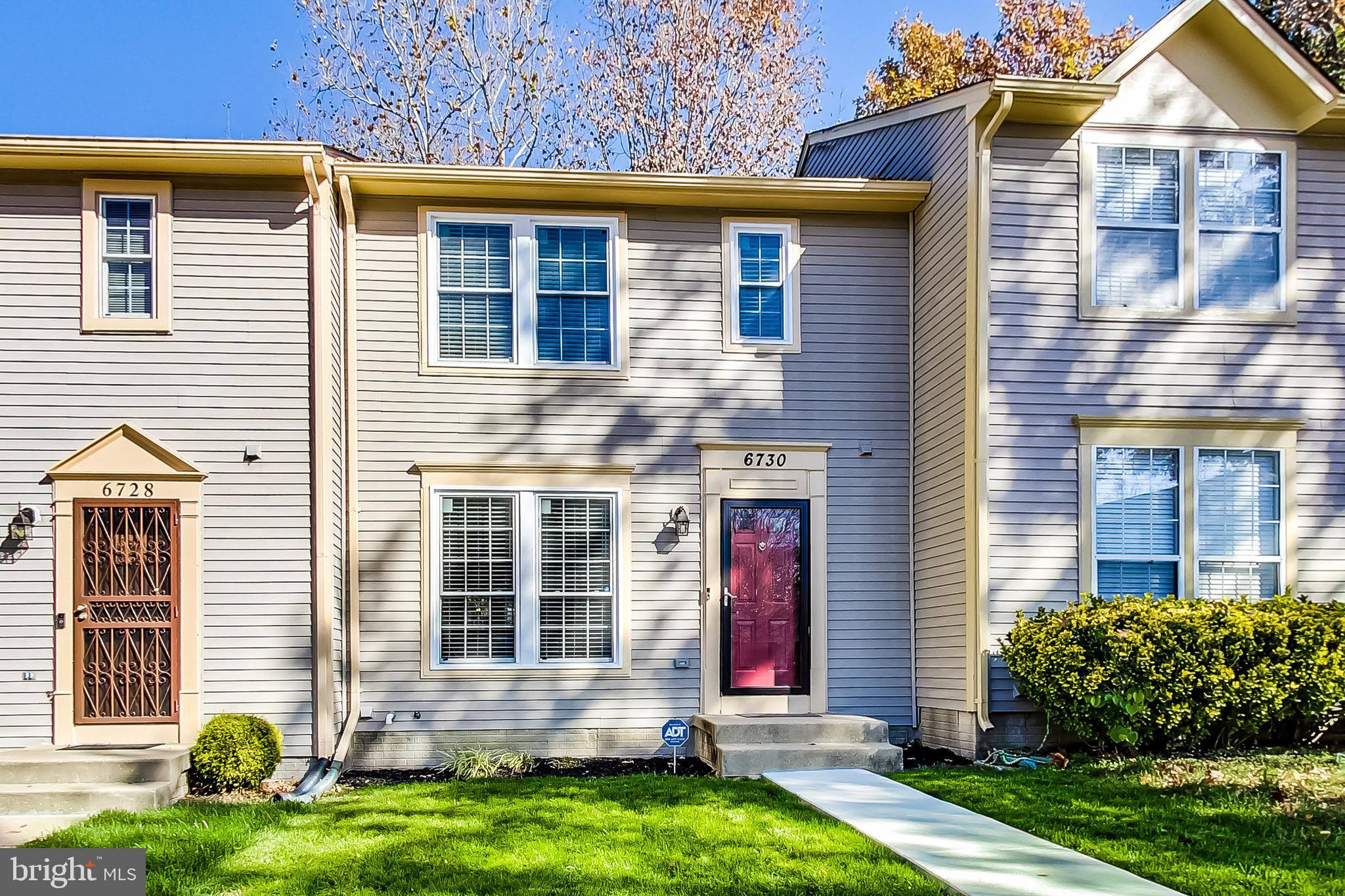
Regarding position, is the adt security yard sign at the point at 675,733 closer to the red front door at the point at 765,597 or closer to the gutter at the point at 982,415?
the red front door at the point at 765,597

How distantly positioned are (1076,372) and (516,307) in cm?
491

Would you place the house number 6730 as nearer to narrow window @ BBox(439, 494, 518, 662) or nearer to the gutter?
narrow window @ BBox(439, 494, 518, 662)

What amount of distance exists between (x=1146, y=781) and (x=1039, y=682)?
1084 mm

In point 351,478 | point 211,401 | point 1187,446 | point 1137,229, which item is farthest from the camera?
point 351,478

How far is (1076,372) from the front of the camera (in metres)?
8.80

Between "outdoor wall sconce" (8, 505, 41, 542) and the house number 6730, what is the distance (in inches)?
22.9

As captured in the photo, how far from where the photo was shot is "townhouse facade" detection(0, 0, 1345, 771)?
8.36m

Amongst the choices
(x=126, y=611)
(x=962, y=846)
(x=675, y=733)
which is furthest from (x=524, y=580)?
(x=962, y=846)

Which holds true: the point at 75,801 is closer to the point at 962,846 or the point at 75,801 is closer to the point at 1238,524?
the point at 962,846

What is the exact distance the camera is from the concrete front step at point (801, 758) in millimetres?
8008

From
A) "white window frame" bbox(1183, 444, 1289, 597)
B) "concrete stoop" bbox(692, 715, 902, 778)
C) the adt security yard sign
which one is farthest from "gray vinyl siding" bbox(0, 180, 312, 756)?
"white window frame" bbox(1183, 444, 1289, 597)

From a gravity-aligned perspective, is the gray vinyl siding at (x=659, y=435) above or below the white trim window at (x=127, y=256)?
below

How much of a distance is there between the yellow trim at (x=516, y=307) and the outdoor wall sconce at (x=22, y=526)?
10.8 feet

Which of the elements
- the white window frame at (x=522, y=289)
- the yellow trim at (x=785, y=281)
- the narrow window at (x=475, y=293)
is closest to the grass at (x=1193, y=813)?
the yellow trim at (x=785, y=281)
